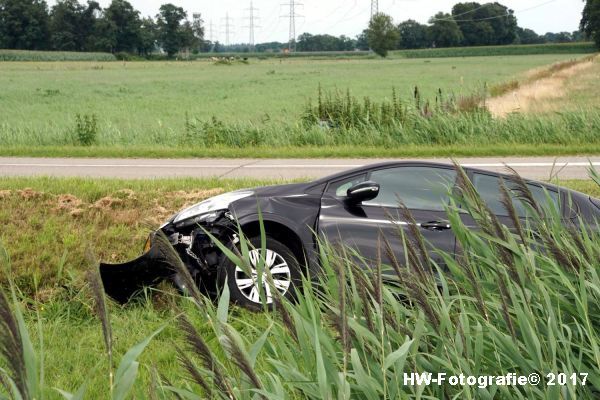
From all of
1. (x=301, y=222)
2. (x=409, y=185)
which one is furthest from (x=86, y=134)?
(x=409, y=185)

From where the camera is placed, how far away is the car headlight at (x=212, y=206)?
720 cm

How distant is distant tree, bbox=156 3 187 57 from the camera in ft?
550

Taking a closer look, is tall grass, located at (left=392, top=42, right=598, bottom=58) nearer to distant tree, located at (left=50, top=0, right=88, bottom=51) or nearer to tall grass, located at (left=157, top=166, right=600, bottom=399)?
distant tree, located at (left=50, top=0, right=88, bottom=51)

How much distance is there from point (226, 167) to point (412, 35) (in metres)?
185

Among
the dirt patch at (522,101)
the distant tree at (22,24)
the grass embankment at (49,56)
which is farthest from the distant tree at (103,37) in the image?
the dirt patch at (522,101)

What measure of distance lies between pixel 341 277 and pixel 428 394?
939 millimetres

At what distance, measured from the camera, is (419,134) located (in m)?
18.3

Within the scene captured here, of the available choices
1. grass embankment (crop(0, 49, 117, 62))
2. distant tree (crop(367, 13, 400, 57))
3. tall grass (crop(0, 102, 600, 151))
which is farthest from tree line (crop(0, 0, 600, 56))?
tall grass (crop(0, 102, 600, 151))

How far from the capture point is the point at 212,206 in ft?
23.9

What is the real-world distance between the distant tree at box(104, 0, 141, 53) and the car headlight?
152031 millimetres

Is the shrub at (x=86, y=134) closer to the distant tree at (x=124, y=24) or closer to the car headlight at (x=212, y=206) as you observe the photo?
the car headlight at (x=212, y=206)

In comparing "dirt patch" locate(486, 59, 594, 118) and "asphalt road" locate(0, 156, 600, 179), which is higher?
"asphalt road" locate(0, 156, 600, 179)

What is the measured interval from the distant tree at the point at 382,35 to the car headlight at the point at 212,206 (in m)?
159

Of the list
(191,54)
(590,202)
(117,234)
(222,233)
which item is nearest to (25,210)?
(117,234)
